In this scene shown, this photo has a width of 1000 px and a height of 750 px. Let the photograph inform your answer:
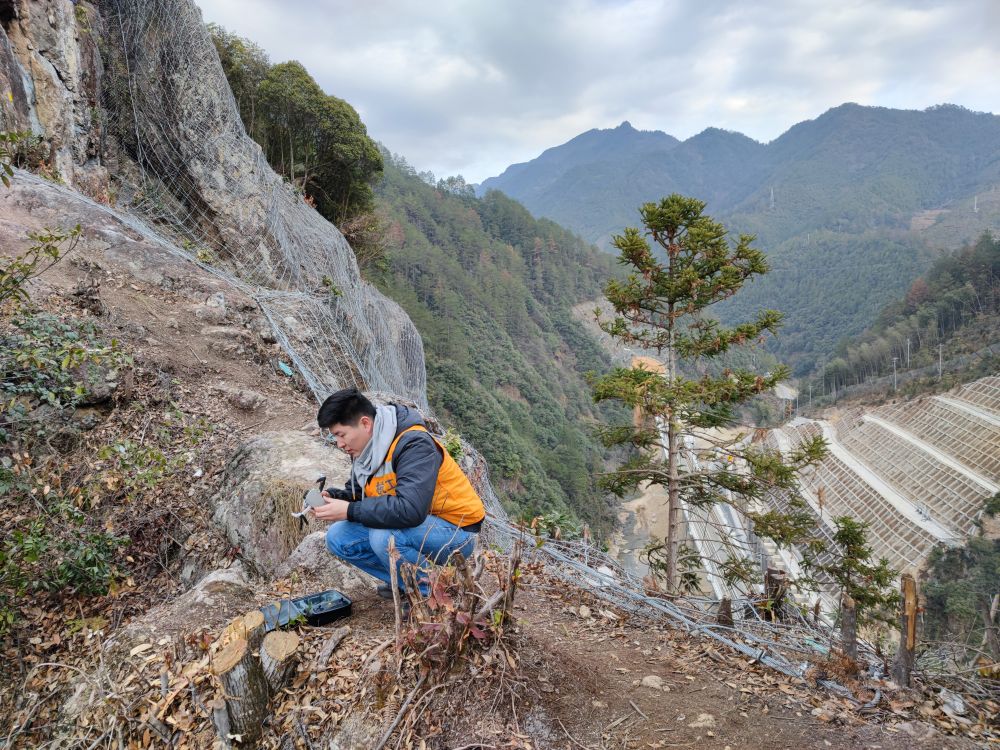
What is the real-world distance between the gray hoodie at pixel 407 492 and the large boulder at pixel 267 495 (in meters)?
1.44

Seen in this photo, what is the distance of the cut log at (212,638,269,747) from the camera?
2.05 metres

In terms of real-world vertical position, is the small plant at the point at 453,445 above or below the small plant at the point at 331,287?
below

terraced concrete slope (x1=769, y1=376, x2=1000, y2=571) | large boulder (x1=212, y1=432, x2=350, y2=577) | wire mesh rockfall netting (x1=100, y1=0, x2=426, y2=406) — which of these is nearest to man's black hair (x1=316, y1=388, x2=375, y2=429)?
large boulder (x1=212, y1=432, x2=350, y2=577)

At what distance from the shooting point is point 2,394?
10.9 ft

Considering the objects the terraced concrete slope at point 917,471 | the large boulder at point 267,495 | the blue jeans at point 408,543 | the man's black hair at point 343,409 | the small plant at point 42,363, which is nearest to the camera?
the man's black hair at point 343,409

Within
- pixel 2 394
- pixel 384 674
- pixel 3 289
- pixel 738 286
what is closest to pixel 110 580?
pixel 2 394

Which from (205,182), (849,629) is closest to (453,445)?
(849,629)

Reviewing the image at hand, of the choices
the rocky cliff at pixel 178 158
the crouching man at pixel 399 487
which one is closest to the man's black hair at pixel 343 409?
the crouching man at pixel 399 487

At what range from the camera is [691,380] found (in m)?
8.52

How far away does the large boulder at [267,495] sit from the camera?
3449 millimetres

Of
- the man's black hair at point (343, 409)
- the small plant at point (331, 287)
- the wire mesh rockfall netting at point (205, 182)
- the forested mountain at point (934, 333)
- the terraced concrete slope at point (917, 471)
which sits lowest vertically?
the terraced concrete slope at point (917, 471)

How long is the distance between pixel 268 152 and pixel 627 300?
1194 centimetres

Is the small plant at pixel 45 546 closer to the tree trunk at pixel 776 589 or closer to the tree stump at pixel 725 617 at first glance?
the tree stump at pixel 725 617

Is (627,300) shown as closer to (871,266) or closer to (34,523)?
(34,523)
